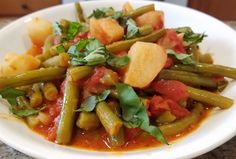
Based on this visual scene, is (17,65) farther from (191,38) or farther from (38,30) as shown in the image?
(191,38)

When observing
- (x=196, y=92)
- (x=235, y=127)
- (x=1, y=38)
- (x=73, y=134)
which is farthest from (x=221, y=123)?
(x=1, y=38)

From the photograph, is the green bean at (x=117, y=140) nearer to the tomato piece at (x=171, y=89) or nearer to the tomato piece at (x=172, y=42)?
the tomato piece at (x=171, y=89)

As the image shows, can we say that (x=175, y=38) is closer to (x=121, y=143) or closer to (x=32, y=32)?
(x=121, y=143)

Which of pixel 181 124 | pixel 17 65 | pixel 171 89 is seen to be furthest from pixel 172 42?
pixel 17 65

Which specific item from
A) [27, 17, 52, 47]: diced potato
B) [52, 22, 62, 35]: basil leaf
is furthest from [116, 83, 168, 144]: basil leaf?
[27, 17, 52, 47]: diced potato

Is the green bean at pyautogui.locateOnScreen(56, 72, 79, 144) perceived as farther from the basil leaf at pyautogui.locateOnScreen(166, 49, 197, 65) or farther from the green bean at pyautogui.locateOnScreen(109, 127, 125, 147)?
the basil leaf at pyautogui.locateOnScreen(166, 49, 197, 65)

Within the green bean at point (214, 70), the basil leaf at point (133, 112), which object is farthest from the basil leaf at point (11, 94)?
the green bean at point (214, 70)
